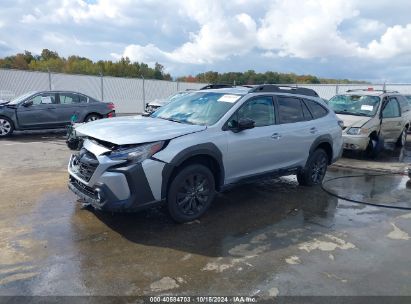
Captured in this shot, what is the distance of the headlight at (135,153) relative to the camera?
174 inches

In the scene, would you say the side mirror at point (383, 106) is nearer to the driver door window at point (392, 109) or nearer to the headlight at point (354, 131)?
the driver door window at point (392, 109)

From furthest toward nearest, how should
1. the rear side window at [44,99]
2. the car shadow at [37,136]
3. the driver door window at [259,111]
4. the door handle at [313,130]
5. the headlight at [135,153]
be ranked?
the rear side window at [44,99], the car shadow at [37,136], the door handle at [313,130], the driver door window at [259,111], the headlight at [135,153]

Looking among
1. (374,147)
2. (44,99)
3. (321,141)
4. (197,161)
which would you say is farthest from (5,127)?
(374,147)

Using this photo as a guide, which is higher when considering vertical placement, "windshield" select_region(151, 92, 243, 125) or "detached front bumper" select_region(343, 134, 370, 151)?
"windshield" select_region(151, 92, 243, 125)

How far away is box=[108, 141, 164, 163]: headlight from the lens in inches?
174

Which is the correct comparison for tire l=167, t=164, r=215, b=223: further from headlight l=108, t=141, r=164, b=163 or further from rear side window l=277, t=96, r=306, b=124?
rear side window l=277, t=96, r=306, b=124

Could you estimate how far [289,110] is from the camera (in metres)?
6.50

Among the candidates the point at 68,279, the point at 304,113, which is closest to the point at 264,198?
the point at 304,113

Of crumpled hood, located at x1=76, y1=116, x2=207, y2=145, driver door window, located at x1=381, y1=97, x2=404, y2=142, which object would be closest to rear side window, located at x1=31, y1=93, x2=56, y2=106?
crumpled hood, located at x1=76, y1=116, x2=207, y2=145

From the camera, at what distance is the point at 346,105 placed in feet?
36.1

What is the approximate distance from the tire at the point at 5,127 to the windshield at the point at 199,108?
8.32m

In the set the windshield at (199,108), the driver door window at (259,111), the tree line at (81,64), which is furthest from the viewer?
the tree line at (81,64)

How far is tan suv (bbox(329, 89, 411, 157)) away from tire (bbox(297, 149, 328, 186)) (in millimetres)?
2980

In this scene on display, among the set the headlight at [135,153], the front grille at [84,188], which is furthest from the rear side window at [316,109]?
the front grille at [84,188]
